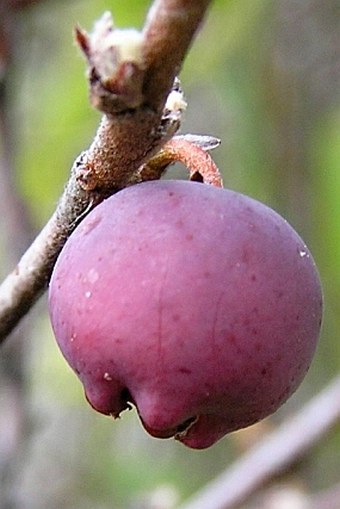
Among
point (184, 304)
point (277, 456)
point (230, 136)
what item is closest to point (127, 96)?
point (184, 304)

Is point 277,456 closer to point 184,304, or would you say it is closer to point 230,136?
point 230,136

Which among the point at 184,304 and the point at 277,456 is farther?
the point at 277,456

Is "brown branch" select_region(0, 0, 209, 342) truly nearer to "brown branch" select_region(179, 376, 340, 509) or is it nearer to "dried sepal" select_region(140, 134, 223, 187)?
"dried sepal" select_region(140, 134, 223, 187)

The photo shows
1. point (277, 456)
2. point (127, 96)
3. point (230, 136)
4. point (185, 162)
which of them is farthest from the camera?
point (230, 136)

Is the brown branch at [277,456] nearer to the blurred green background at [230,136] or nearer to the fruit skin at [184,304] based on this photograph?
the blurred green background at [230,136]

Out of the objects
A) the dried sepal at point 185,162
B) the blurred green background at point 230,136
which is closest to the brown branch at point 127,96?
the dried sepal at point 185,162
